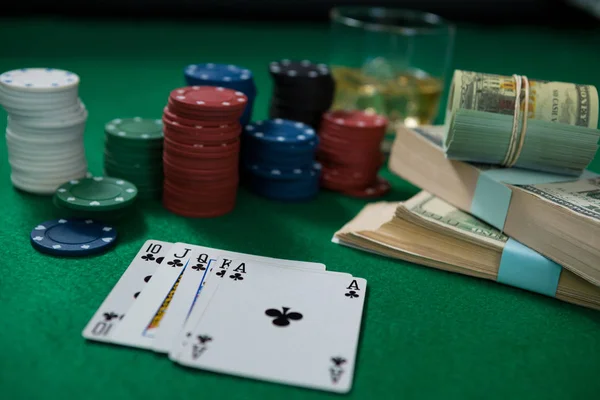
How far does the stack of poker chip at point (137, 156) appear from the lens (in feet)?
6.77

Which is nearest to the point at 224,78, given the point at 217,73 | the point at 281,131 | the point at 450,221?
the point at 217,73

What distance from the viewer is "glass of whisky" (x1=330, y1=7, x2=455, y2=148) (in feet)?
9.05

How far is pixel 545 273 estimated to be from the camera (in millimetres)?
1709

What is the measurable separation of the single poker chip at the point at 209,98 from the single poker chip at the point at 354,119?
40cm

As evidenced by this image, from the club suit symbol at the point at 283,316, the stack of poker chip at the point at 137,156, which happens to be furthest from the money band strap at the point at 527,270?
the stack of poker chip at the point at 137,156

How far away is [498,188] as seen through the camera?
1.81m

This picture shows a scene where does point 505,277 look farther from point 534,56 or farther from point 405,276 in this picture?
point 534,56

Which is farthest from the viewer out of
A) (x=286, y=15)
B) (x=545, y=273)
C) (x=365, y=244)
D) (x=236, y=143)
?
(x=286, y=15)

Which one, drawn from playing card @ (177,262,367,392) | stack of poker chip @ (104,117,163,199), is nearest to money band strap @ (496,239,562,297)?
playing card @ (177,262,367,392)

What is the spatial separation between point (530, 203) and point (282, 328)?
2.34 feet

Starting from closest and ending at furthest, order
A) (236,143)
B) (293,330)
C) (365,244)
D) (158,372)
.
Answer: (158,372) → (293,330) → (365,244) → (236,143)

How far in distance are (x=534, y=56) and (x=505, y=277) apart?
2.99 meters

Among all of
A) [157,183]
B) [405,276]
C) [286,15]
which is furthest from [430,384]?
[286,15]

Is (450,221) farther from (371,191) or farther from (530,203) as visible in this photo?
(371,191)
